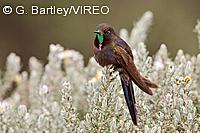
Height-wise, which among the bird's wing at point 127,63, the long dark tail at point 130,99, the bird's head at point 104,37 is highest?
Answer: the bird's head at point 104,37

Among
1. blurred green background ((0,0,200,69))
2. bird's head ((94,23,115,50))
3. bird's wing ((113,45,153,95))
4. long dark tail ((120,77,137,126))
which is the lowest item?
long dark tail ((120,77,137,126))

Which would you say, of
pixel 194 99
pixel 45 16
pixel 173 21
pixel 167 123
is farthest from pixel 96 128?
pixel 45 16

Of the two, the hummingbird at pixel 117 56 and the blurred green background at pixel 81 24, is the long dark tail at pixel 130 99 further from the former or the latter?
the blurred green background at pixel 81 24

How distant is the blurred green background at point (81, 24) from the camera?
815cm

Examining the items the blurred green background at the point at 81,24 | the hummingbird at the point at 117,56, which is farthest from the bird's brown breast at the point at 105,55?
the blurred green background at the point at 81,24

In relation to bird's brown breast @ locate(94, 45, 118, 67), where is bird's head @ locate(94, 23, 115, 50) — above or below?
above

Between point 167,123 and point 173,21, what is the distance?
5362 millimetres

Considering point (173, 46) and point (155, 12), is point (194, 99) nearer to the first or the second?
point (173, 46)

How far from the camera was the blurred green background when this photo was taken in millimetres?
8148

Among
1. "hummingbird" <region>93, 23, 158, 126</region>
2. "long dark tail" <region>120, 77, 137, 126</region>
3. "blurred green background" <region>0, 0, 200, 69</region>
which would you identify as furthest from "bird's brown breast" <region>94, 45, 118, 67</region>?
"blurred green background" <region>0, 0, 200, 69</region>

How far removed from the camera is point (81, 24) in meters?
8.82

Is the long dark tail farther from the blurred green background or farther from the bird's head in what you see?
the blurred green background

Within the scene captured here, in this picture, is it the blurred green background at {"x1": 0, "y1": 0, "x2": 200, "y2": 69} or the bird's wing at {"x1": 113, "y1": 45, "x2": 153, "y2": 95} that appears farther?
the blurred green background at {"x1": 0, "y1": 0, "x2": 200, "y2": 69}

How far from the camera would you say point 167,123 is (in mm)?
3135
